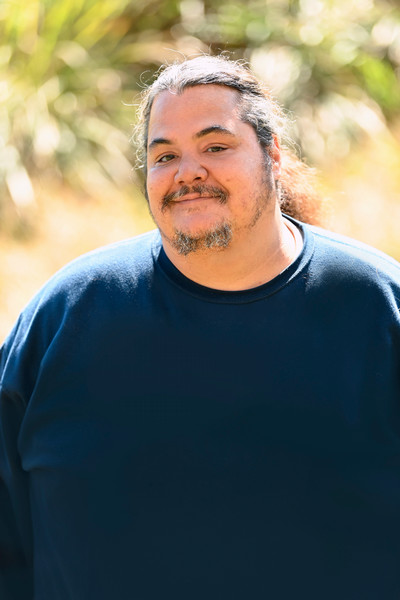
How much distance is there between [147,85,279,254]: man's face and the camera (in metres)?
2.21

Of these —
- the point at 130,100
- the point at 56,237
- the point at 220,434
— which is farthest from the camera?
the point at 130,100

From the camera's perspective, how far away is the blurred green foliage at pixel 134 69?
21.2 feet

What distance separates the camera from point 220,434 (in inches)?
85.7

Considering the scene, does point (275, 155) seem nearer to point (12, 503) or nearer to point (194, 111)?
point (194, 111)

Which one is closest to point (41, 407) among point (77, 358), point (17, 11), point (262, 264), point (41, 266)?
point (77, 358)

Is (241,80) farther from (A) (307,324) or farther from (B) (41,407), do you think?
(B) (41,407)

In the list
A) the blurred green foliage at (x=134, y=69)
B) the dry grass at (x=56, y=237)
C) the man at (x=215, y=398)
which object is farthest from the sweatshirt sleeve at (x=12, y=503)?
the blurred green foliage at (x=134, y=69)

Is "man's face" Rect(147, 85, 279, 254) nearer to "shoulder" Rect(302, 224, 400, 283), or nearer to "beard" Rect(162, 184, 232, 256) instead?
"beard" Rect(162, 184, 232, 256)

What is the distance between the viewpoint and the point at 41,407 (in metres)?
2.31

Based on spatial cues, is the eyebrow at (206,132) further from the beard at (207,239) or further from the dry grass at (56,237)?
the dry grass at (56,237)

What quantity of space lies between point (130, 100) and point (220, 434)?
512 centimetres

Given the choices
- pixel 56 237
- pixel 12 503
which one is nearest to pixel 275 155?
pixel 12 503

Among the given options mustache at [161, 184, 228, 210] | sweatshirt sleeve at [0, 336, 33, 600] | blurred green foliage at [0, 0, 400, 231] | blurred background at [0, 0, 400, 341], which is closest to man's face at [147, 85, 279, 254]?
mustache at [161, 184, 228, 210]

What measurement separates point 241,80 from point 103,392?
0.90 metres
